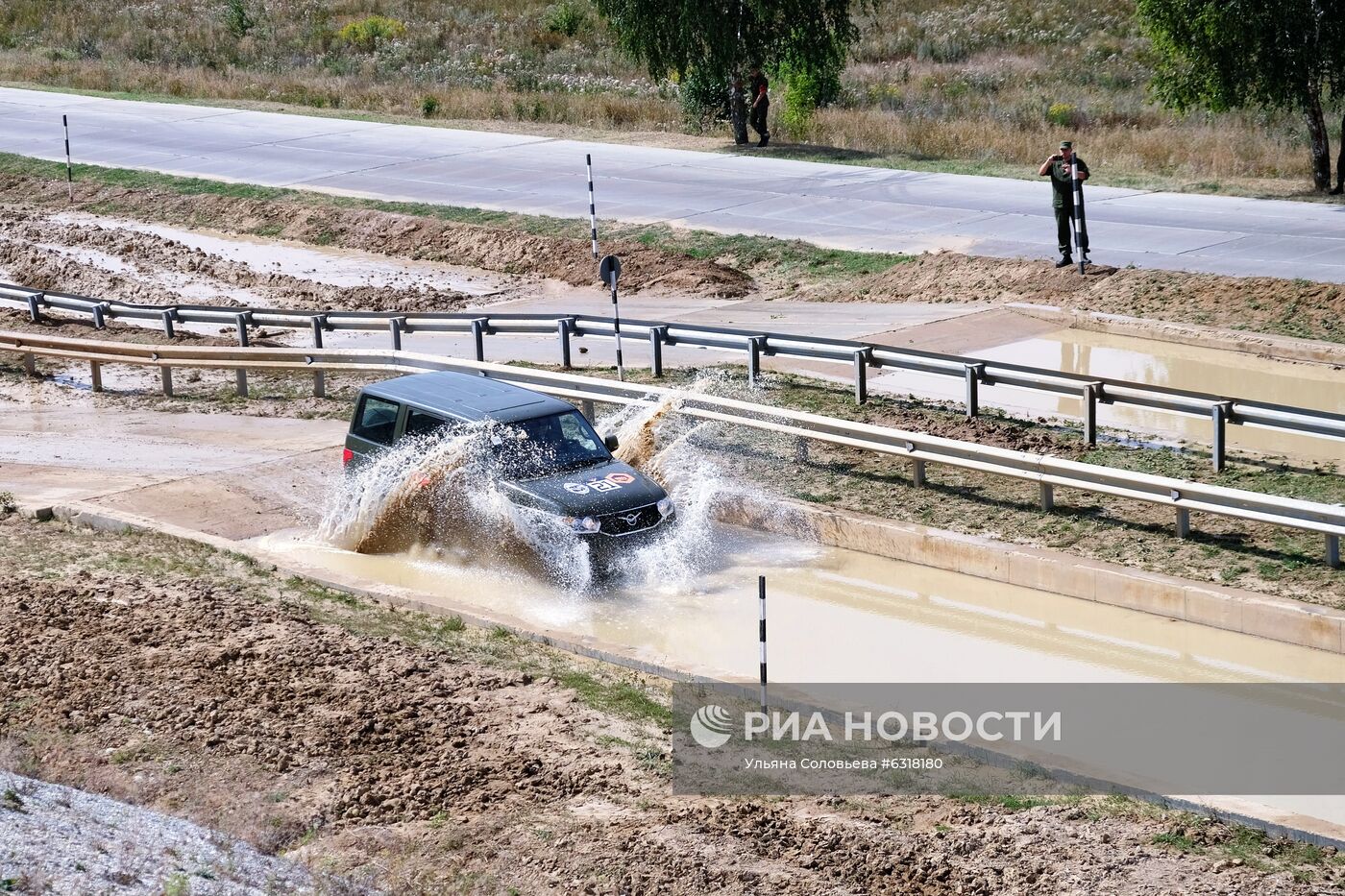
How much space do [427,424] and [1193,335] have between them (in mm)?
10601

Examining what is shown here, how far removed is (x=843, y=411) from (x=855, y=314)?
5919mm

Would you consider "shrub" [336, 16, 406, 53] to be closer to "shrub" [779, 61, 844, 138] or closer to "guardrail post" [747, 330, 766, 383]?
"shrub" [779, 61, 844, 138]

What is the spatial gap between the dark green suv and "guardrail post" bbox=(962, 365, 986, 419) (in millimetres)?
4061

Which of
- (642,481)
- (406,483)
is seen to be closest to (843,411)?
(642,481)

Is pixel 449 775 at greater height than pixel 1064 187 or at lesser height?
lesser

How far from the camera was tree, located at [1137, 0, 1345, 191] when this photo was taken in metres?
27.4

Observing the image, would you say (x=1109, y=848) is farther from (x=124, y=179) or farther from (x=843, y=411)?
(x=124, y=179)

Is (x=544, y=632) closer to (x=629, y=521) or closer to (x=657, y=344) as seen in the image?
(x=629, y=521)

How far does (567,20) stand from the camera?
65.4 m

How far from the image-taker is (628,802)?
8.66m

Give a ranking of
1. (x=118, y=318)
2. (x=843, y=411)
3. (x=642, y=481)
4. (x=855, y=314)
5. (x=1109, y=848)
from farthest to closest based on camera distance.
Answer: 1. (x=118, y=318)
2. (x=855, y=314)
3. (x=843, y=411)
4. (x=642, y=481)
5. (x=1109, y=848)

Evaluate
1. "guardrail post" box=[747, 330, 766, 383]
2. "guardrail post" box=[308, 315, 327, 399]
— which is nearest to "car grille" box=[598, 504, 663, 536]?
"guardrail post" box=[747, 330, 766, 383]

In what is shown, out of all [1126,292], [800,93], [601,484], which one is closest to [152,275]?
[1126,292]

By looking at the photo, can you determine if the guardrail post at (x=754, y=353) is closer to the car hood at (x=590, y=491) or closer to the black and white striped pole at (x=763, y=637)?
the car hood at (x=590, y=491)
